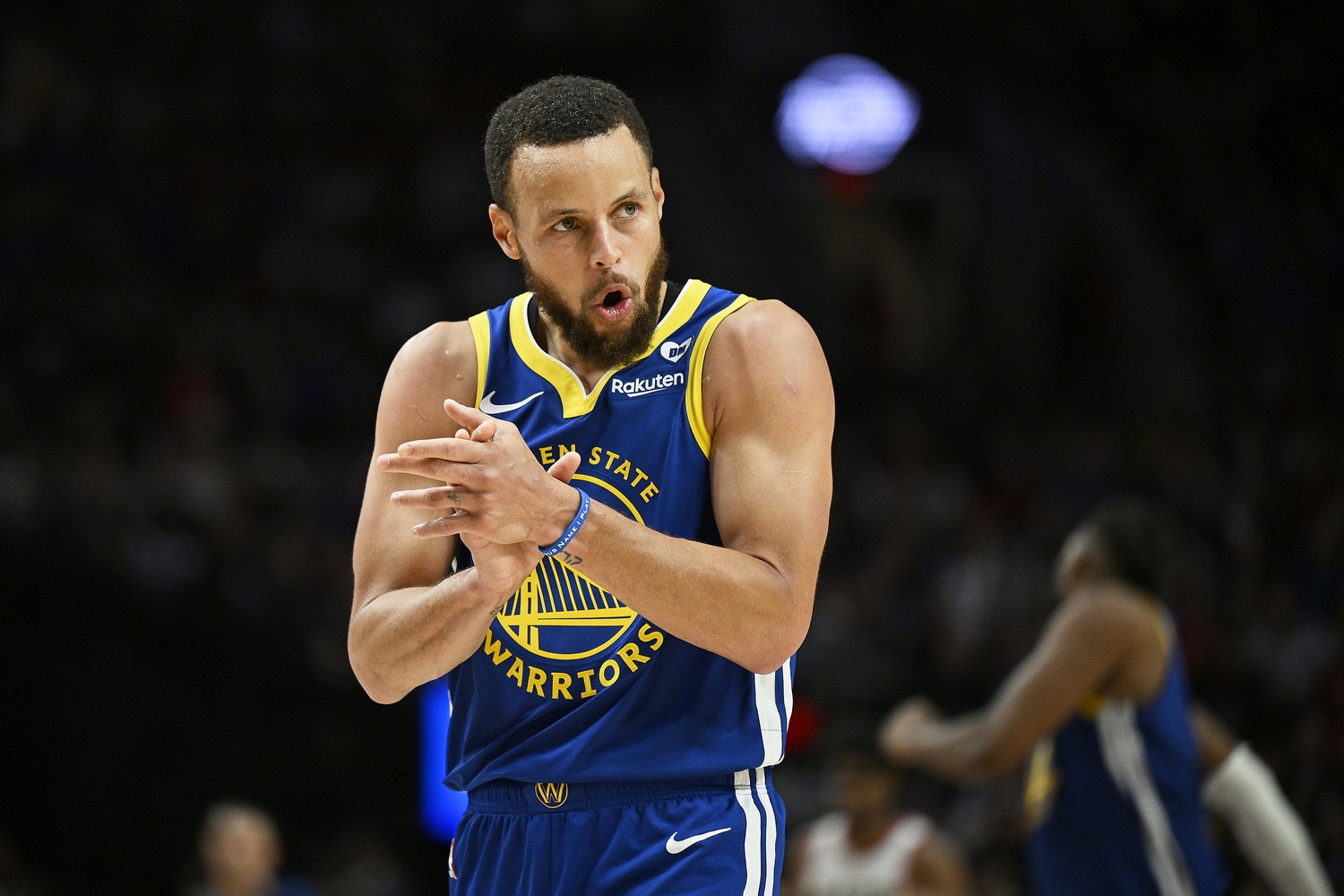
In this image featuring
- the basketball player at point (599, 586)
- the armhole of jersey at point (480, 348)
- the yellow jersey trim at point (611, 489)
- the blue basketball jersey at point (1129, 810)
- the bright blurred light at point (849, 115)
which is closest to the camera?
the basketball player at point (599, 586)

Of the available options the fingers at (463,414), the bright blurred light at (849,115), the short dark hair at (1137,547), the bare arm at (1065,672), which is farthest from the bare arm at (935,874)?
the bright blurred light at (849,115)

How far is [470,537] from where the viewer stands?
8.50 ft

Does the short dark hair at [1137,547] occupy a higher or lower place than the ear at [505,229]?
lower

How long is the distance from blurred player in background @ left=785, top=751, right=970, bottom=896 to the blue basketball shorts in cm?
494

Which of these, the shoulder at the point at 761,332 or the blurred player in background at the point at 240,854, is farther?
the blurred player in background at the point at 240,854

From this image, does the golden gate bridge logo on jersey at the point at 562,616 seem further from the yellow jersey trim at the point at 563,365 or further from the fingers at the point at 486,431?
the fingers at the point at 486,431

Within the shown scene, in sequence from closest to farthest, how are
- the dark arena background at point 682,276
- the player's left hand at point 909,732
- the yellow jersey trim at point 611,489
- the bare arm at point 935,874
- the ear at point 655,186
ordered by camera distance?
the yellow jersey trim at point 611,489, the ear at point 655,186, the player's left hand at point 909,732, the bare arm at point 935,874, the dark arena background at point 682,276

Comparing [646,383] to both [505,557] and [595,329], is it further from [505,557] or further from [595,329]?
[505,557]

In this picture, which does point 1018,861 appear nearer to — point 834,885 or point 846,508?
point 834,885

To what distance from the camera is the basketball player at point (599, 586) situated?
9.40 feet

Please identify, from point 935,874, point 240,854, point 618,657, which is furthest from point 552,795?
point 240,854

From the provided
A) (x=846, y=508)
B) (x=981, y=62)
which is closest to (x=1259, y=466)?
(x=846, y=508)

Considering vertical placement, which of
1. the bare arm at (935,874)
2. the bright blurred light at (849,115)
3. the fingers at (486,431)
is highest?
the bright blurred light at (849,115)

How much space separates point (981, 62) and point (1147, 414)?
5.13 meters
